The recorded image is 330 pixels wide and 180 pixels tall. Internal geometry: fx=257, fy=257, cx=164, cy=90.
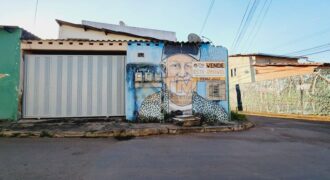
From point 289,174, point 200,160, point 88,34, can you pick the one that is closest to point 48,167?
point 200,160

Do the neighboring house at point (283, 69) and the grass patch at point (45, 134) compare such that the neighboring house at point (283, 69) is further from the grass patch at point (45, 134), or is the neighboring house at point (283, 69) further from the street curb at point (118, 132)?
the grass patch at point (45, 134)

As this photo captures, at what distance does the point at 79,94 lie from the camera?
10.0m

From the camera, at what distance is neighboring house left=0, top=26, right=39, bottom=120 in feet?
31.2

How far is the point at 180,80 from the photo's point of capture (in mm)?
10172

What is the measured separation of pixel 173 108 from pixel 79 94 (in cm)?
371

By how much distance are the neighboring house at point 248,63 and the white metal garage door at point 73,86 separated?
19822 millimetres

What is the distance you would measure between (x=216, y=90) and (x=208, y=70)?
865 mm

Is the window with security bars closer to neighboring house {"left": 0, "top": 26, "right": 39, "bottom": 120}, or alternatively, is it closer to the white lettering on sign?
the white lettering on sign

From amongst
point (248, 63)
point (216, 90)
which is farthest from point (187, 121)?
point (248, 63)

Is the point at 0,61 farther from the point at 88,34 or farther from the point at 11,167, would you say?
the point at 88,34

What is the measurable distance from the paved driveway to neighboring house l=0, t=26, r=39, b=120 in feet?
9.32

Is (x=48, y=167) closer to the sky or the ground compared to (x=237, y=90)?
closer to the ground

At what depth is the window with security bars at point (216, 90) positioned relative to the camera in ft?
33.8

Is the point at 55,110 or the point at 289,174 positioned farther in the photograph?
the point at 55,110
